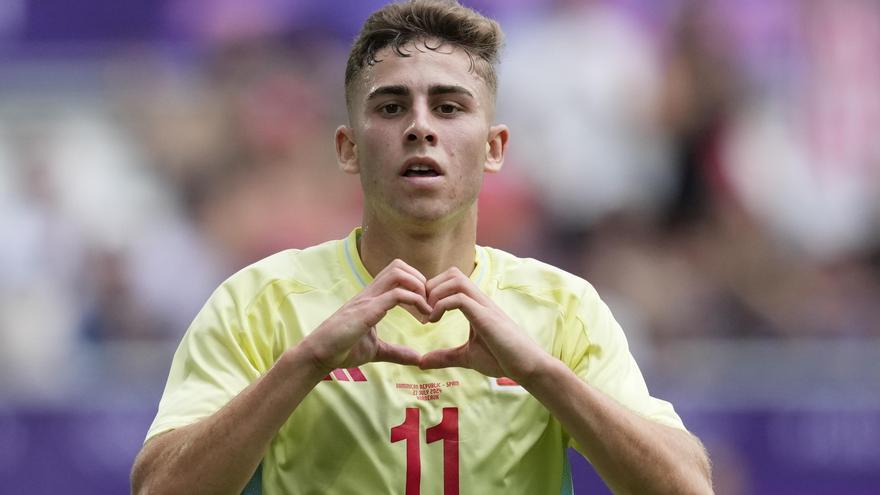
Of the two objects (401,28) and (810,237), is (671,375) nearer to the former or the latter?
(810,237)

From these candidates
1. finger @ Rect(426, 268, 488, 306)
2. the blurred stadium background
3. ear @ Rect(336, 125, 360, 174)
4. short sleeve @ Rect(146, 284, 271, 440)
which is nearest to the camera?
finger @ Rect(426, 268, 488, 306)

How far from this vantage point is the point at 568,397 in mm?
3910

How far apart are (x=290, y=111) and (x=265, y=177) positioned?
1.45ft

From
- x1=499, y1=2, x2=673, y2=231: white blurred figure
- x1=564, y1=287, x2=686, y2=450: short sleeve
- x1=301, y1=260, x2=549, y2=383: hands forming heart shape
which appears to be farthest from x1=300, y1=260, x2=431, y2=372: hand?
A: x1=499, y1=2, x2=673, y2=231: white blurred figure

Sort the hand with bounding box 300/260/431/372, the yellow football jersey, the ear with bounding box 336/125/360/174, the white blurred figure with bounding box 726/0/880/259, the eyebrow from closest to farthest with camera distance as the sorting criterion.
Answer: the hand with bounding box 300/260/431/372 → the yellow football jersey → the eyebrow → the ear with bounding box 336/125/360/174 → the white blurred figure with bounding box 726/0/880/259

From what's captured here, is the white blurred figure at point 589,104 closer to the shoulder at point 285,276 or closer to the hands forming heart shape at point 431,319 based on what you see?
the shoulder at point 285,276

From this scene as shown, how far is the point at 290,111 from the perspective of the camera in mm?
9477

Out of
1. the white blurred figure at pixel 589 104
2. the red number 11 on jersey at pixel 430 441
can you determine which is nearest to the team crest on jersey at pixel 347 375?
the red number 11 on jersey at pixel 430 441

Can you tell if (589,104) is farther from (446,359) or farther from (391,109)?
(446,359)

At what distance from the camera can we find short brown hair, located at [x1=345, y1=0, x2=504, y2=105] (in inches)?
177

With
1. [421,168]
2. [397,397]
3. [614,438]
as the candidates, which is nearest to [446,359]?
[397,397]

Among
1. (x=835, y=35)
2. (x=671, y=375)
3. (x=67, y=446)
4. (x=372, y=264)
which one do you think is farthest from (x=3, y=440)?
(x=835, y=35)

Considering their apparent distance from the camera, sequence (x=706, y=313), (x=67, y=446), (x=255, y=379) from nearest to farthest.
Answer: (x=255, y=379)
(x=67, y=446)
(x=706, y=313)

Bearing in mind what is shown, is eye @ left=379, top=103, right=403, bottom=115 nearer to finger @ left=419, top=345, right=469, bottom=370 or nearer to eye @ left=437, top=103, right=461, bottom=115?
eye @ left=437, top=103, right=461, bottom=115
